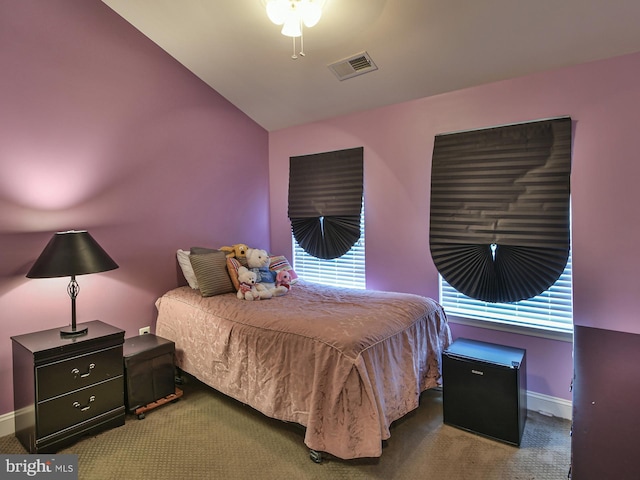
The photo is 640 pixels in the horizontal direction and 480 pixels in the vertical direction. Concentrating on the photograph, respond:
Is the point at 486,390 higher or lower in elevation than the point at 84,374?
lower

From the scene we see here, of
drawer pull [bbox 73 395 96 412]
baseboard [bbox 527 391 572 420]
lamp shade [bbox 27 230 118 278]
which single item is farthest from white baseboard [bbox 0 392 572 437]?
lamp shade [bbox 27 230 118 278]

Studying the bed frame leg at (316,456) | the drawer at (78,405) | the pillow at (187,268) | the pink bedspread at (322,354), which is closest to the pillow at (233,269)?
the pink bedspread at (322,354)

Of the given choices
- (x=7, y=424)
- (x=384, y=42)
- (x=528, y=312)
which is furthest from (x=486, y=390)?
(x=7, y=424)

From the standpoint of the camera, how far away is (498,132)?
2689 millimetres

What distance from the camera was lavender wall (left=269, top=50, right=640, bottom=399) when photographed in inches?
90.0

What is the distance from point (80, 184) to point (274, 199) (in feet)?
6.53

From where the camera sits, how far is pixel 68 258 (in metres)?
2.30

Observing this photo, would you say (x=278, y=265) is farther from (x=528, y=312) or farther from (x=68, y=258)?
(x=528, y=312)

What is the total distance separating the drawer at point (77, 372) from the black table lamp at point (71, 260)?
0.66 ft

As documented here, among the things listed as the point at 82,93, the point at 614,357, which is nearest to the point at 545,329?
the point at 614,357

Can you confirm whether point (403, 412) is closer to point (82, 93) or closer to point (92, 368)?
point (92, 368)

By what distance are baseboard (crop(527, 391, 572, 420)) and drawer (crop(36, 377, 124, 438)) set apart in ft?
9.61

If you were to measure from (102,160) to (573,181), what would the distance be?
3.47 metres

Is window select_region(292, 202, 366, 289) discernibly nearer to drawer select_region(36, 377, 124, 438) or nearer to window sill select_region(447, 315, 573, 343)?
window sill select_region(447, 315, 573, 343)
